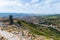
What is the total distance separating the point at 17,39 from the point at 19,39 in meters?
0.40

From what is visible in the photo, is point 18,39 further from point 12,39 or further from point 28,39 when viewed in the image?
point 28,39

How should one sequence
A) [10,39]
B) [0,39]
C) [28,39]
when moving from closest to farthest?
[0,39] → [10,39] → [28,39]

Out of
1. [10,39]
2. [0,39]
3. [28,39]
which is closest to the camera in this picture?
[0,39]

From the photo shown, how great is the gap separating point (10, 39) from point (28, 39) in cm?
463

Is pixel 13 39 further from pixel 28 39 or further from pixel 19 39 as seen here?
pixel 28 39

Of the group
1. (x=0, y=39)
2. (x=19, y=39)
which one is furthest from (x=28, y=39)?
(x=0, y=39)

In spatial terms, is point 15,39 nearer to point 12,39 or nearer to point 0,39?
point 12,39

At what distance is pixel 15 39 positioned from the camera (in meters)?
29.7

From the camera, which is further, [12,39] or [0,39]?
[12,39]

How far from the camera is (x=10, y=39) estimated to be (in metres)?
29.1

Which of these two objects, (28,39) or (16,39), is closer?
(16,39)

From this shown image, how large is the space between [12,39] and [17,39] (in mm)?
976

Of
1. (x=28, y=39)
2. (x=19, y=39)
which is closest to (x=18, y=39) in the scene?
(x=19, y=39)

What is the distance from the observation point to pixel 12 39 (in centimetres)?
2942
